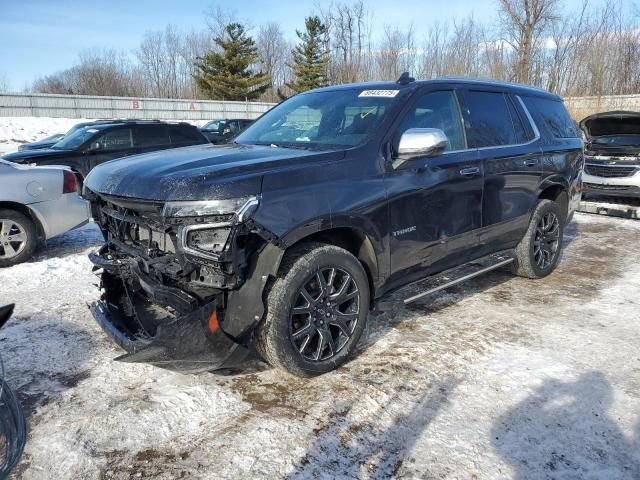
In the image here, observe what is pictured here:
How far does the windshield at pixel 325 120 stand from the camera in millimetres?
3691

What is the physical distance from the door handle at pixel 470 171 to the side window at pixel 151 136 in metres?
8.25

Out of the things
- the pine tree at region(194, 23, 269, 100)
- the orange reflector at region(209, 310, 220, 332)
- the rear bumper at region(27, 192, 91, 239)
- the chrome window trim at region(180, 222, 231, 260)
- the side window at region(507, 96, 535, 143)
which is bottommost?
the orange reflector at region(209, 310, 220, 332)

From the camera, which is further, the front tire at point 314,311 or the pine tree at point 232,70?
the pine tree at point 232,70

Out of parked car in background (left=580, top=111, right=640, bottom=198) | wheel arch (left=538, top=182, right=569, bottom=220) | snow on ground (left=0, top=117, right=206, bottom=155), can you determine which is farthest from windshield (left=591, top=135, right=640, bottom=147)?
snow on ground (left=0, top=117, right=206, bottom=155)

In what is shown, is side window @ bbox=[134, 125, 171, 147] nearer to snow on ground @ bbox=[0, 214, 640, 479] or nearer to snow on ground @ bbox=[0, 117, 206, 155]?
snow on ground @ bbox=[0, 214, 640, 479]

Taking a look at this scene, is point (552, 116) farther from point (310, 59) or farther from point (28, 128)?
point (310, 59)

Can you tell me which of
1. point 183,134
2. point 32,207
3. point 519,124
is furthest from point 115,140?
point 519,124

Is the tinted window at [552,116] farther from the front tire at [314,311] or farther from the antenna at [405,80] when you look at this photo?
the front tire at [314,311]

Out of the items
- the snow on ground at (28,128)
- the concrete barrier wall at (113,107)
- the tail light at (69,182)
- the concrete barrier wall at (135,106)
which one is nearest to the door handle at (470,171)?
the tail light at (69,182)

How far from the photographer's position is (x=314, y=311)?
10.8 feet

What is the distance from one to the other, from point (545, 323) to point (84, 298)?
13.7 ft

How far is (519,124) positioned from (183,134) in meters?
7.97

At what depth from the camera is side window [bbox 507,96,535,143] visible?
4.86 metres

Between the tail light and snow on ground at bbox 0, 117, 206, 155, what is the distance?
21.4 meters
